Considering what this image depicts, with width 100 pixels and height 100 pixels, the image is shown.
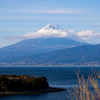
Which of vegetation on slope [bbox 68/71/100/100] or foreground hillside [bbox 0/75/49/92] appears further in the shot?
foreground hillside [bbox 0/75/49/92]

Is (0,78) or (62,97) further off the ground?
(0,78)

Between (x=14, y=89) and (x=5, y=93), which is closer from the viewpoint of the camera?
(x=5, y=93)

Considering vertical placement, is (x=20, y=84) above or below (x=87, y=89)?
below

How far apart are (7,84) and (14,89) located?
7.12 ft

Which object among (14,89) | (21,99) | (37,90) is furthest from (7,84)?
(21,99)

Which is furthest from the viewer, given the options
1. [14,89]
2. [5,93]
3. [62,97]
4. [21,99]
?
[14,89]

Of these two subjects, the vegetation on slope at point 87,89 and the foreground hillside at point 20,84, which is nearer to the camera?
the vegetation on slope at point 87,89

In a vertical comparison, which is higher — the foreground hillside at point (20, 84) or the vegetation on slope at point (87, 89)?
the vegetation on slope at point (87, 89)

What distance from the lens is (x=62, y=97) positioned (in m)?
49.3

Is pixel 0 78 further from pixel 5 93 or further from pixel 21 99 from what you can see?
pixel 21 99

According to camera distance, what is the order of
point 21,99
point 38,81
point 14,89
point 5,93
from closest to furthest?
point 21,99, point 5,93, point 14,89, point 38,81

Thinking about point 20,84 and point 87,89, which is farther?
point 20,84

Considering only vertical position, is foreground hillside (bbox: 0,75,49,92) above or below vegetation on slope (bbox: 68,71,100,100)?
below

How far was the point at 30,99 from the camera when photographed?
46.7 metres
